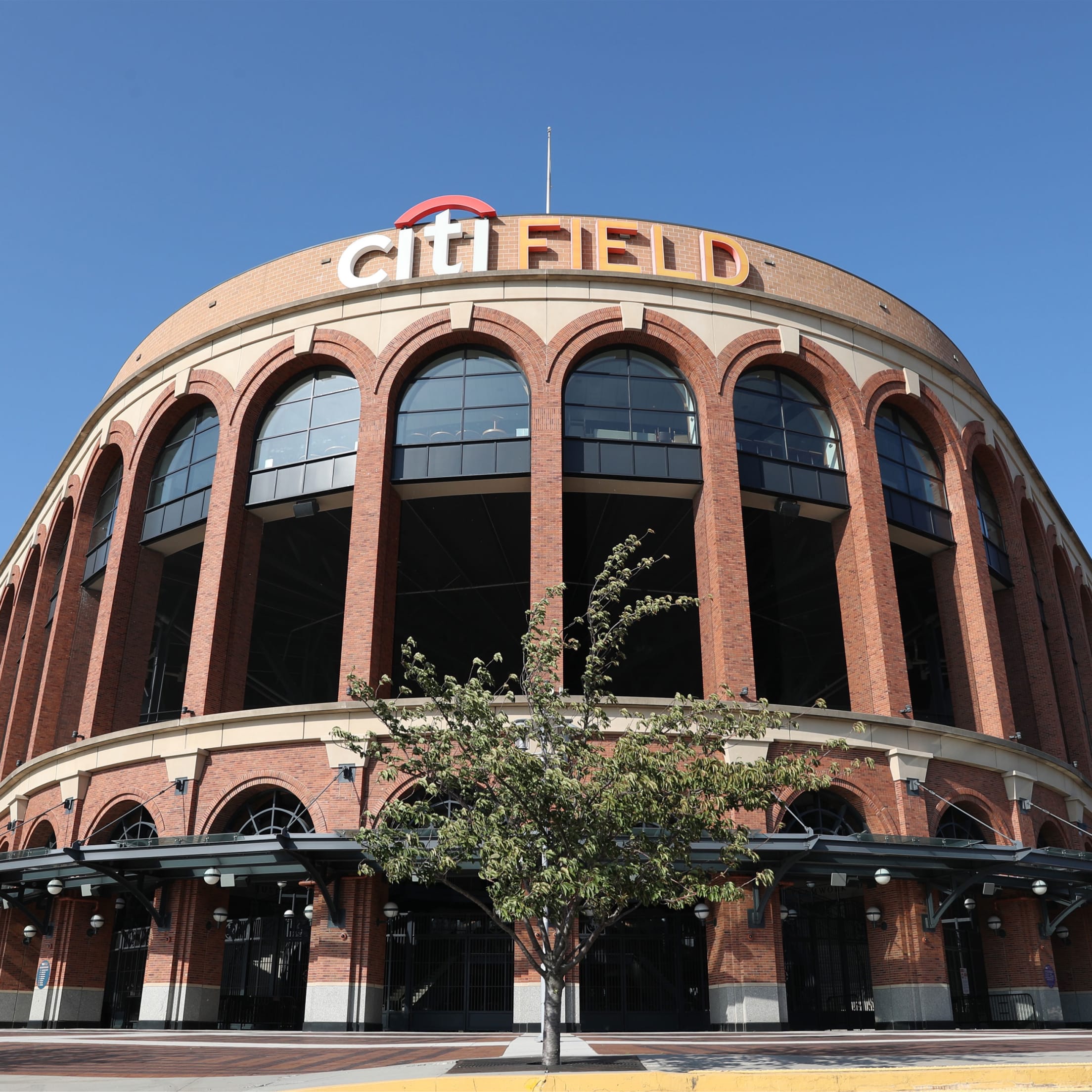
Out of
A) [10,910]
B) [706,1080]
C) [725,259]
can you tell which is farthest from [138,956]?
[725,259]

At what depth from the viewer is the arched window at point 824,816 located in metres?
24.6

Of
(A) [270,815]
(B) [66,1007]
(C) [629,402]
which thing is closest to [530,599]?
(C) [629,402]

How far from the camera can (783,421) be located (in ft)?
95.1

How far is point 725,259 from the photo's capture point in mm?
30156

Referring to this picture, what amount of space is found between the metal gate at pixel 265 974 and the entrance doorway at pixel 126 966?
259 cm

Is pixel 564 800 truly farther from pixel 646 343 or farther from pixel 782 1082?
pixel 646 343

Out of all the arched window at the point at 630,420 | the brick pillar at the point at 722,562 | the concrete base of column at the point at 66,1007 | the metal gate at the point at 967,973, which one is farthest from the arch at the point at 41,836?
the metal gate at the point at 967,973

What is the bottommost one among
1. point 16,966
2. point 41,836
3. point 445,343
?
point 16,966

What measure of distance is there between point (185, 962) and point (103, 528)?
1508 cm

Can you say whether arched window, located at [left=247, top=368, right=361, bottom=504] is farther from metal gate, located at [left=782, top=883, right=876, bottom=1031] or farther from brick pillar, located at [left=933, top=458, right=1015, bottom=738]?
brick pillar, located at [left=933, top=458, right=1015, bottom=738]

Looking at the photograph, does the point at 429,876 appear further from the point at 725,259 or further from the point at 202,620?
the point at 725,259

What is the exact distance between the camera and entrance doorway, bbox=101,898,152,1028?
26750 millimetres

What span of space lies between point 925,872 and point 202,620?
1826 cm

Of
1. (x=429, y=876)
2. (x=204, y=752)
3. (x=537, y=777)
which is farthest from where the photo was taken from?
(x=204, y=752)
